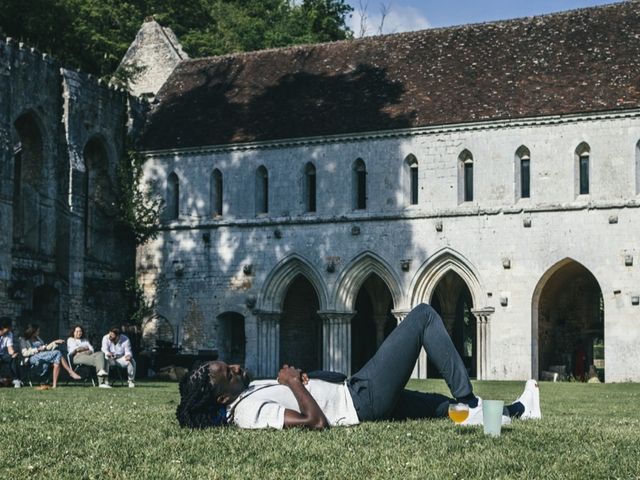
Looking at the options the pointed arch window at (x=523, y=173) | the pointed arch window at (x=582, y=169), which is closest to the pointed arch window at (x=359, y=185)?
the pointed arch window at (x=523, y=173)

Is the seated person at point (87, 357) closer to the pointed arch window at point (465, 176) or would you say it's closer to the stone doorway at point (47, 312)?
the stone doorway at point (47, 312)

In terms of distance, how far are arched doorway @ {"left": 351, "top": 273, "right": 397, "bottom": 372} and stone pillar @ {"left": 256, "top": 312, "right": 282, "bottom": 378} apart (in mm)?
3716

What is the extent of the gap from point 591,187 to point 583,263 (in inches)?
86.1

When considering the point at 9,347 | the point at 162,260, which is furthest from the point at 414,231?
the point at 9,347

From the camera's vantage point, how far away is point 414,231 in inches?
1455

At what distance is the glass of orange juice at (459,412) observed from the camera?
10.5 m

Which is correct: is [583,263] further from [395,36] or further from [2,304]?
[2,304]

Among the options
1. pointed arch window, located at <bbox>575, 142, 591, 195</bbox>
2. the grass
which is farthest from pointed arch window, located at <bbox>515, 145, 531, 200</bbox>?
the grass

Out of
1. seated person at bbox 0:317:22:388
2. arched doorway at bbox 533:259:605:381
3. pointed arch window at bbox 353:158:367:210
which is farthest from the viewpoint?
pointed arch window at bbox 353:158:367:210

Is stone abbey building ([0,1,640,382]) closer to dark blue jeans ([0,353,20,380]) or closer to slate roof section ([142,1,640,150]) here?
slate roof section ([142,1,640,150])

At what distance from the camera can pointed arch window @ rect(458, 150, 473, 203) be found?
1443 inches

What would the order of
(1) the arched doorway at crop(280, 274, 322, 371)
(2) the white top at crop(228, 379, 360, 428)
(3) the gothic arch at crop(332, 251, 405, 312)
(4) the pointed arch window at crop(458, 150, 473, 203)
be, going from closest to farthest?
1. (2) the white top at crop(228, 379, 360, 428)
2. (4) the pointed arch window at crop(458, 150, 473, 203)
3. (3) the gothic arch at crop(332, 251, 405, 312)
4. (1) the arched doorway at crop(280, 274, 322, 371)

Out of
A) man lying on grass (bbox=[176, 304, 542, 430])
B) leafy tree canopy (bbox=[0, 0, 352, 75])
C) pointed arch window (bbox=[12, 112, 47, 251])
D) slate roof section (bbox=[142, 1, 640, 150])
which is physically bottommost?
man lying on grass (bbox=[176, 304, 542, 430])

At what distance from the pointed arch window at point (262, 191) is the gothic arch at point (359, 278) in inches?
142
